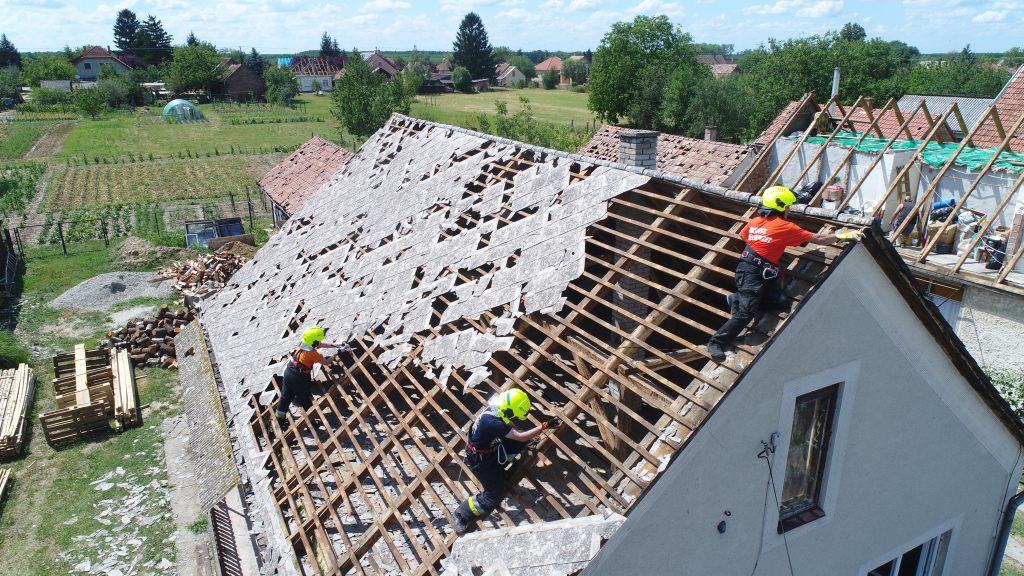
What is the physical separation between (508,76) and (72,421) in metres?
116

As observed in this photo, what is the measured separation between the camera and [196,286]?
2064cm

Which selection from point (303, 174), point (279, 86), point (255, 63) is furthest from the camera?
point (255, 63)

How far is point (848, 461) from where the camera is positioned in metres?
6.19

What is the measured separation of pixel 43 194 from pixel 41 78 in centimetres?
7186

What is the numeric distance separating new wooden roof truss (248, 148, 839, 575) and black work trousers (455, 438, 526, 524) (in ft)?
0.45

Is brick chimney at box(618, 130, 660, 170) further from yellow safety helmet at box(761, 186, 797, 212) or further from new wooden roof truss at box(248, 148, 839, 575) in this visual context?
yellow safety helmet at box(761, 186, 797, 212)

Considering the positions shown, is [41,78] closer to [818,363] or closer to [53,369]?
[53,369]

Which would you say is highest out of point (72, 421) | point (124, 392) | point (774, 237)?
point (774, 237)

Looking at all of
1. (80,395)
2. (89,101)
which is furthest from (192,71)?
(80,395)

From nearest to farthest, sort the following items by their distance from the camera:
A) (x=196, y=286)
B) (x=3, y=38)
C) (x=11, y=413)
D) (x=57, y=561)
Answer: (x=57, y=561), (x=11, y=413), (x=196, y=286), (x=3, y=38)

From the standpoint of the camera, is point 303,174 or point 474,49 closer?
point 303,174

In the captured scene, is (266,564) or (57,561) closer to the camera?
(266,564)

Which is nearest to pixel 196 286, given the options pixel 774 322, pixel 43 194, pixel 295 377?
pixel 295 377

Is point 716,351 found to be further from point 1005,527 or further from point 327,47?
point 327,47
